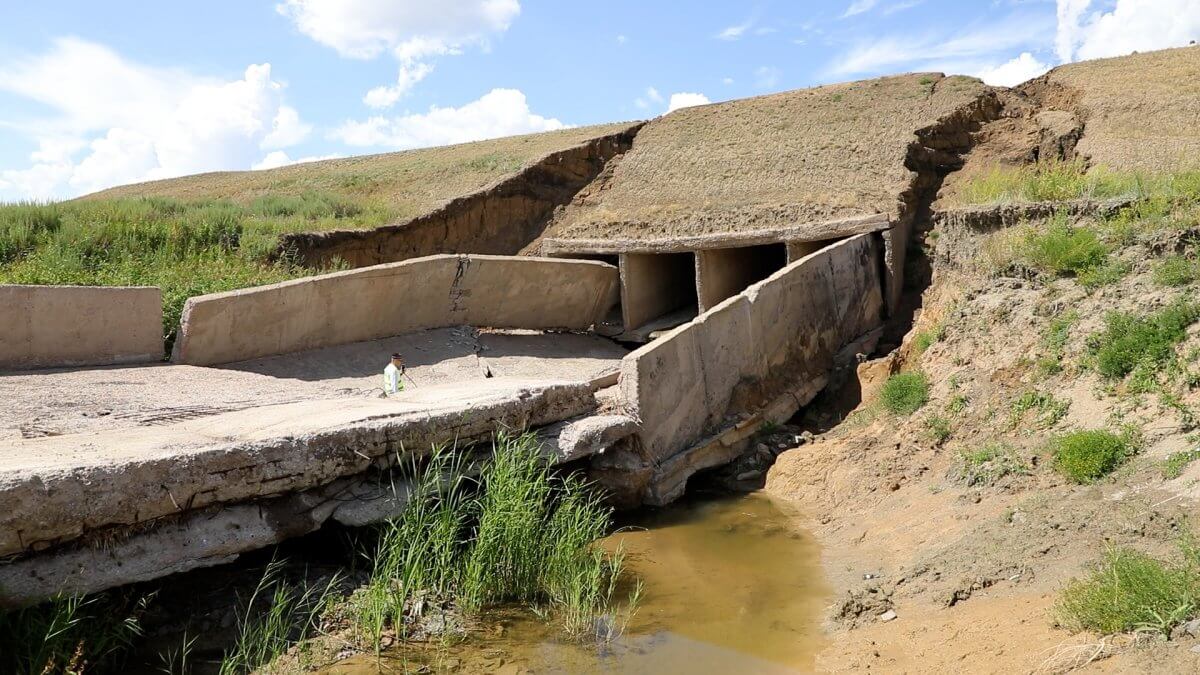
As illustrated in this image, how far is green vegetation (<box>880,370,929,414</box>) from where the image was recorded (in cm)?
907

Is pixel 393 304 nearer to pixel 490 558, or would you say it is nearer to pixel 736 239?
pixel 736 239

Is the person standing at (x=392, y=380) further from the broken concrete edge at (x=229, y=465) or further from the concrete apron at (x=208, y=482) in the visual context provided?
the concrete apron at (x=208, y=482)

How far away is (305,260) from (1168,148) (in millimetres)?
12330

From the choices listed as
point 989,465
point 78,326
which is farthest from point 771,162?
point 78,326

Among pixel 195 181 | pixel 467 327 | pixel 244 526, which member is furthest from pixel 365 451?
pixel 195 181

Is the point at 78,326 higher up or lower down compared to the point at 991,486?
higher up

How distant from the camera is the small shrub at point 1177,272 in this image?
7.68 metres

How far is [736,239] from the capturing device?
12305 mm

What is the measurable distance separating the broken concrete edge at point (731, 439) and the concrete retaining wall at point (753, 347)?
0.26 feet

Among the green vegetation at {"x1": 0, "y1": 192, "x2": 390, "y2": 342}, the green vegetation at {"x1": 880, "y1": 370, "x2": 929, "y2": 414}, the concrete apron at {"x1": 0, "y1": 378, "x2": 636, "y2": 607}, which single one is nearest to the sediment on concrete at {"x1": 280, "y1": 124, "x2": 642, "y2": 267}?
the green vegetation at {"x1": 0, "y1": 192, "x2": 390, "y2": 342}

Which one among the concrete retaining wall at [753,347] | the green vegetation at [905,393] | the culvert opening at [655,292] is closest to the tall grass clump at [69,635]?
the concrete retaining wall at [753,347]

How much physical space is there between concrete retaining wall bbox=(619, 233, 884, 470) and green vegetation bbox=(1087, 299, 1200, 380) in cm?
329

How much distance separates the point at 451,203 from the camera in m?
17.2

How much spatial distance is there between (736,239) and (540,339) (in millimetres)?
2880
